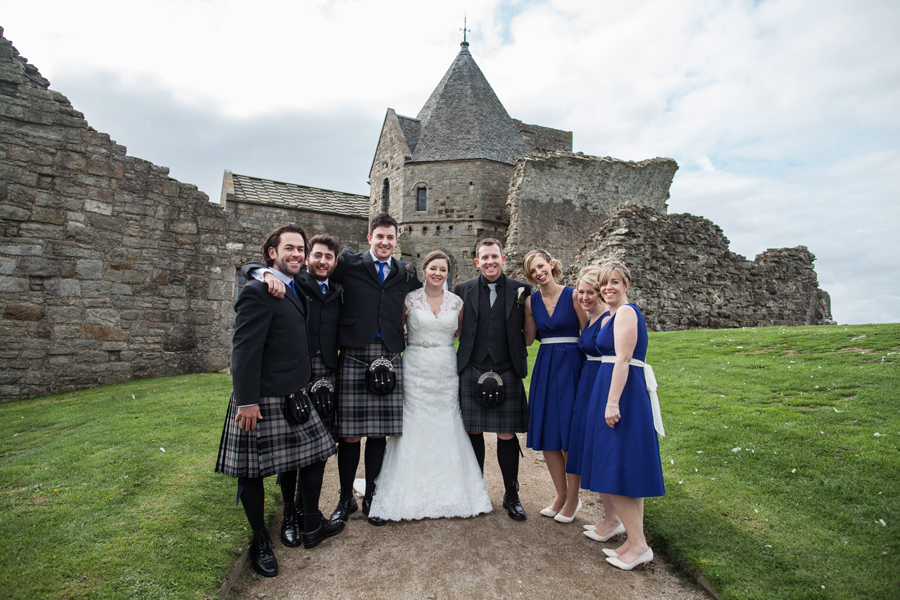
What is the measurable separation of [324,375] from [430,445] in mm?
1117

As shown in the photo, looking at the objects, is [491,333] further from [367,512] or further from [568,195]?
[568,195]

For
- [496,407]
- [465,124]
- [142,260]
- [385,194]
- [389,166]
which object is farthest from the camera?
[385,194]

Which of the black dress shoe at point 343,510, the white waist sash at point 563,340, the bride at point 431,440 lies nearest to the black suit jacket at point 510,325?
the bride at point 431,440

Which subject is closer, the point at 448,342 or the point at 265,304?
the point at 265,304

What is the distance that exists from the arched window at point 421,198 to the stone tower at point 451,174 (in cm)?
5

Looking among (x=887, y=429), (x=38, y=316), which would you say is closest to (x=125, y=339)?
(x=38, y=316)

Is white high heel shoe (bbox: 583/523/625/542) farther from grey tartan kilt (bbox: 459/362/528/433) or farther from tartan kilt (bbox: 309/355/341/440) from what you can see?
tartan kilt (bbox: 309/355/341/440)

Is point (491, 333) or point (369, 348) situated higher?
point (491, 333)

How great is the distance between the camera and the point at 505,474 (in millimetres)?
4383

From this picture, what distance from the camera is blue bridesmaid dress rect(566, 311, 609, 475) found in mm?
3846

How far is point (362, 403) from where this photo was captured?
4121 millimetres

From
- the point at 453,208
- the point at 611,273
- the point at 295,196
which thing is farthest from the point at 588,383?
the point at 453,208

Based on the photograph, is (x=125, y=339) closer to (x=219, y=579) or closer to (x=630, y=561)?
(x=219, y=579)

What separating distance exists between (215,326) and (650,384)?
1012cm
